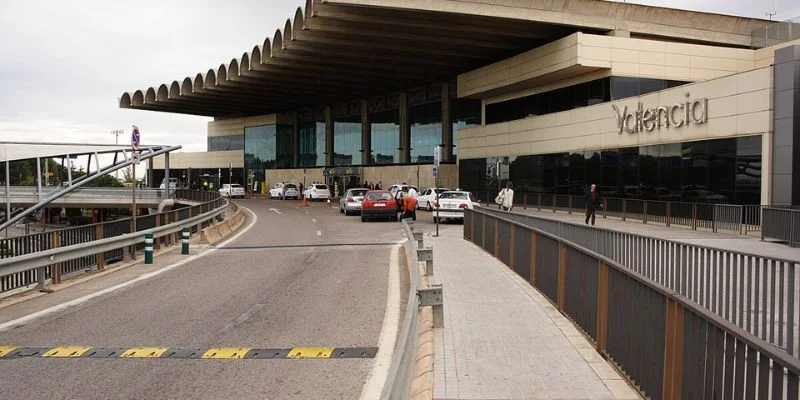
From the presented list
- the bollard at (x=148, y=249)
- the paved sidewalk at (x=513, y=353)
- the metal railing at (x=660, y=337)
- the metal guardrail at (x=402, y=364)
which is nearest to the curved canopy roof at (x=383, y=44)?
the bollard at (x=148, y=249)

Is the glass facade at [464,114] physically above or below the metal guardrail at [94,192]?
above

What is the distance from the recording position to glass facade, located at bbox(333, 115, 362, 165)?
71812mm

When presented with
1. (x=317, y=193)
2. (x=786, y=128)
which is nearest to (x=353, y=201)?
(x=786, y=128)

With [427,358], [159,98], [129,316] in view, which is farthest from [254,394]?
[159,98]

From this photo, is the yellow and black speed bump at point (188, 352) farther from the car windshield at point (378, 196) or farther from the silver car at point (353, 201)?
the silver car at point (353, 201)

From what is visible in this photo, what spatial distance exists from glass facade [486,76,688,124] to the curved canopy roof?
3.33 meters

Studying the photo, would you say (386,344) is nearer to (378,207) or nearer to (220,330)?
(220,330)

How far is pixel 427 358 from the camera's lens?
6.60 m

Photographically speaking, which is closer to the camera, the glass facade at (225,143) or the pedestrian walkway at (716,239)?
the pedestrian walkway at (716,239)

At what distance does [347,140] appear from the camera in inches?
2901

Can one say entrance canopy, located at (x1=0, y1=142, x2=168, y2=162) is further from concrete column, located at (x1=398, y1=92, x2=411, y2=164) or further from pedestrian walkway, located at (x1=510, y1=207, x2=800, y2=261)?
concrete column, located at (x1=398, y1=92, x2=411, y2=164)

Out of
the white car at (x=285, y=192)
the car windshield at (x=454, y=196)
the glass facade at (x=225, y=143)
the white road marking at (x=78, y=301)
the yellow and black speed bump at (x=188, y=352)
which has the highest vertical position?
the glass facade at (x=225, y=143)

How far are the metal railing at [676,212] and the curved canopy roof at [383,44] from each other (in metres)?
10.4

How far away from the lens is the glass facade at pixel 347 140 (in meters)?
71.8
